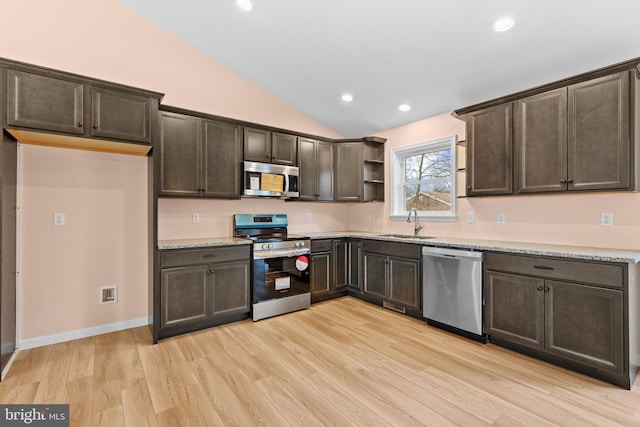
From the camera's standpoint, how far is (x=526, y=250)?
2.51m

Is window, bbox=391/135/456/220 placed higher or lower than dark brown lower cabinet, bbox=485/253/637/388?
higher

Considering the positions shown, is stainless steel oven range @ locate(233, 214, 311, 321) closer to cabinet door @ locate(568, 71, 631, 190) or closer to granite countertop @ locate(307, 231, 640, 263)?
granite countertop @ locate(307, 231, 640, 263)

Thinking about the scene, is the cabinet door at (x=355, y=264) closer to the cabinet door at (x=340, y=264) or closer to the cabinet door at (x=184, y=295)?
the cabinet door at (x=340, y=264)

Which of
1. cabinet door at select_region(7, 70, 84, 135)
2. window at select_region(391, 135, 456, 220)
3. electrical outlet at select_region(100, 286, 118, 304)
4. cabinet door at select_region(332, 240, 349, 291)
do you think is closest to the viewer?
cabinet door at select_region(7, 70, 84, 135)

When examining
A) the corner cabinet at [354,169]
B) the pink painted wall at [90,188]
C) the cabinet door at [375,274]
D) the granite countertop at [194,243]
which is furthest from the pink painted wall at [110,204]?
the corner cabinet at [354,169]

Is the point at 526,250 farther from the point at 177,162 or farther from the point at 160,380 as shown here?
the point at 177,162

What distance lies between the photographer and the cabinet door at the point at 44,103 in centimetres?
224

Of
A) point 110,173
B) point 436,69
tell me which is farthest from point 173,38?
point 436,69

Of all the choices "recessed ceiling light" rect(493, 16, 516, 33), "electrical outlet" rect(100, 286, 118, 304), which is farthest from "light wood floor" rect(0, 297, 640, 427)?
"recessed ceiling light" rect(493, 16, 516, 33)

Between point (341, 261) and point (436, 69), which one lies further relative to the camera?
point (341, 261)

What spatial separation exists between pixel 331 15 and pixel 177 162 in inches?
83.2

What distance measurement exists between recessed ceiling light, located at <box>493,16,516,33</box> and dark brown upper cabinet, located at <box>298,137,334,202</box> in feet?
8.18

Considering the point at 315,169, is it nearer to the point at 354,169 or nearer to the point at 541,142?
the point at 354,169

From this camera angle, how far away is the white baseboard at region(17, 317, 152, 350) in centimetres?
271
